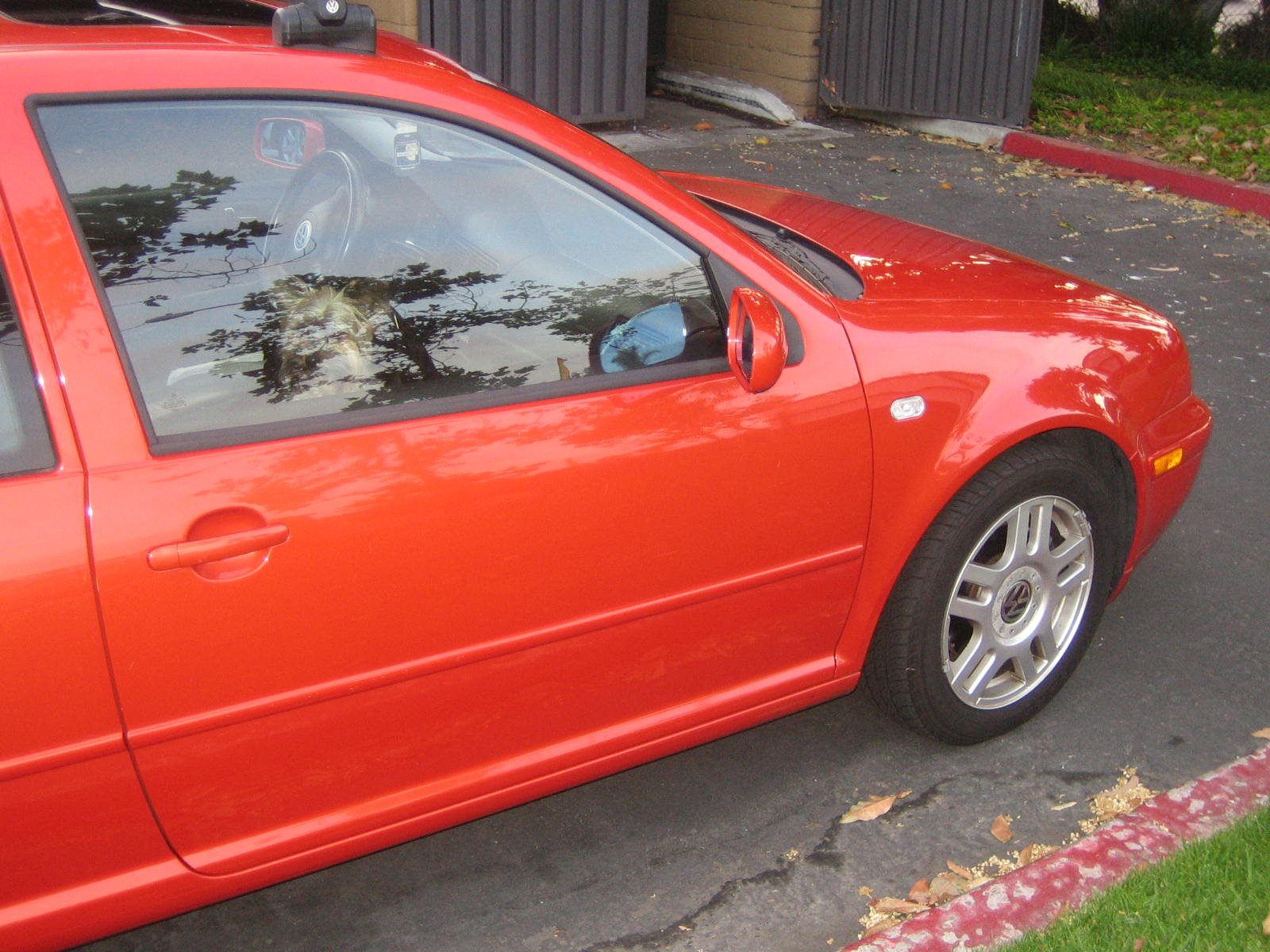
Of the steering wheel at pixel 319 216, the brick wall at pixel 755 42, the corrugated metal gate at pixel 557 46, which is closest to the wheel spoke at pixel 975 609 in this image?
the steering wheel at pixel 319 216

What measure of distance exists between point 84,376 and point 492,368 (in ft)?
2.39

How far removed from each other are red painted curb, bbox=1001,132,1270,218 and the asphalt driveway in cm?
469

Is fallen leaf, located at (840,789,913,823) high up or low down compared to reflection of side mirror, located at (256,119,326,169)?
down

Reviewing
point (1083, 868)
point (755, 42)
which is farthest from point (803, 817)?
point (755, 42)

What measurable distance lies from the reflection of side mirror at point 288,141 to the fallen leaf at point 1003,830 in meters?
2.15

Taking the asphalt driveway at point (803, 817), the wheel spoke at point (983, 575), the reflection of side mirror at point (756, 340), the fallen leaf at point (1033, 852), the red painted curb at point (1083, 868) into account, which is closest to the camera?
the reflection of side mirror at point (756, 340)

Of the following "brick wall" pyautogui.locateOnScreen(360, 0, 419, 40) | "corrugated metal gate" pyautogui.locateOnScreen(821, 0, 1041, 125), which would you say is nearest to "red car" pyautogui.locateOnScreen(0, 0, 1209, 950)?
"brick wall" pyautogui.locateOnScreen(360, 0, 419, 40)

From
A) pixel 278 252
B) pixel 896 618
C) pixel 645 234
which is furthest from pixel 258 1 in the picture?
pixel 896 618

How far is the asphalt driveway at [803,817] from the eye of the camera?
109 inches

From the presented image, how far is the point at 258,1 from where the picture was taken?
290 cm

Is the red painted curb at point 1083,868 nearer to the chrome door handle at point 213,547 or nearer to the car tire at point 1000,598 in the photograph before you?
the car tire at point 1000,598

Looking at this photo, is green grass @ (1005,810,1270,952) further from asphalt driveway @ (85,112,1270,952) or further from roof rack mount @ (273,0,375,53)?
roof rack mount @ (273,0,375,53)

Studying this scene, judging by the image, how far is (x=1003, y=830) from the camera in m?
3.04

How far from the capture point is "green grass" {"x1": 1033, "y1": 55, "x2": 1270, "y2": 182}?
383 inches
